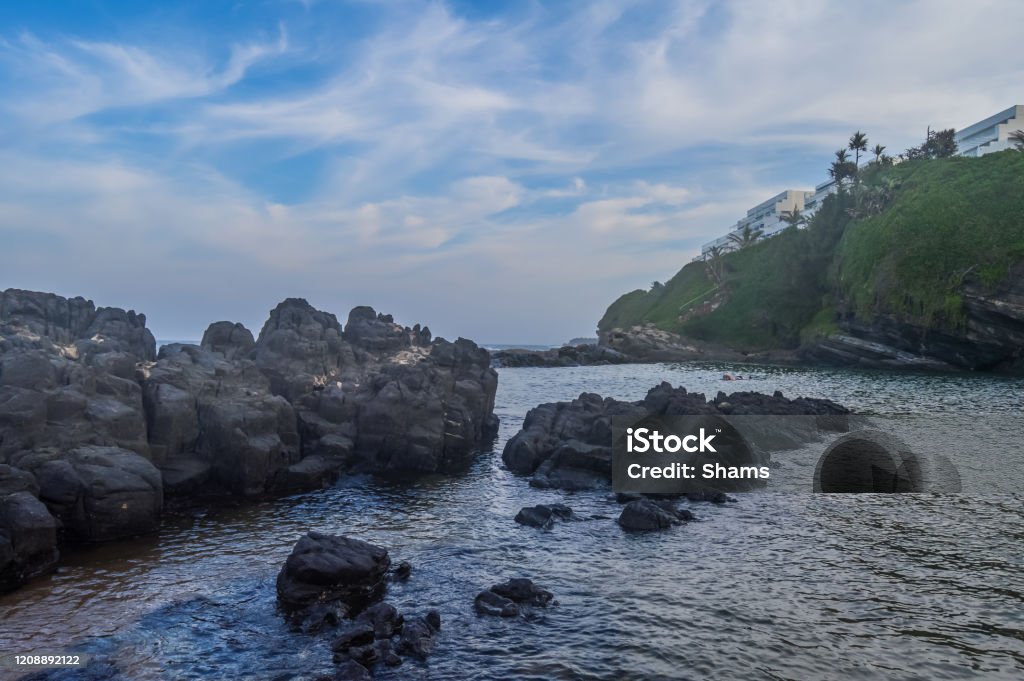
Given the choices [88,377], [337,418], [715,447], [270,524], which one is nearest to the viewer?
[270,524]

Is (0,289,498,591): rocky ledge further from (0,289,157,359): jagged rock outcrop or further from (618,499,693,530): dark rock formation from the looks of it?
(618,499,693,530): dark rock formation

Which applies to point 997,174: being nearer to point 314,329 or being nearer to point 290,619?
point 314,329

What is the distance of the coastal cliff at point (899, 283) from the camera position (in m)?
97.6

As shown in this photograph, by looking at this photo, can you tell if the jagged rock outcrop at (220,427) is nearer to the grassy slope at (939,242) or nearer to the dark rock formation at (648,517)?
the dark rock formation at (648,517)

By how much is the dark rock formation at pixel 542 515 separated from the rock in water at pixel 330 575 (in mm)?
9715

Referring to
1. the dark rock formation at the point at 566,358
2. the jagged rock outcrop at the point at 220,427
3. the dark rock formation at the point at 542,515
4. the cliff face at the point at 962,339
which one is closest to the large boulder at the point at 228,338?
the jagged rock outcrop at the point at 220,427

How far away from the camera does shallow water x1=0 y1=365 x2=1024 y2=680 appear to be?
18766 millimetres

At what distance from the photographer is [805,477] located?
134 feet

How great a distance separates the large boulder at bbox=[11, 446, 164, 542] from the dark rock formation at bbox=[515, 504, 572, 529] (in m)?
18.3

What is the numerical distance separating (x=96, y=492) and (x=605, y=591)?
23.9m

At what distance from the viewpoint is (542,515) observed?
3316cm

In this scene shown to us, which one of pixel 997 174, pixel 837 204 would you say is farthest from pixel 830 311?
pixel 997 174

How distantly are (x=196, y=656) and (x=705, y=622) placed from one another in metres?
16.1

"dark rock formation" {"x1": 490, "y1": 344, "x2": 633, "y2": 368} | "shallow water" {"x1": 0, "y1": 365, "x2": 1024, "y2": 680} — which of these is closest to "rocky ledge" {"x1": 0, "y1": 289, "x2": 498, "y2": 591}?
"shallow water" {"x1": 0, "y1": 365, "x2": 1024, "y2": 680}
